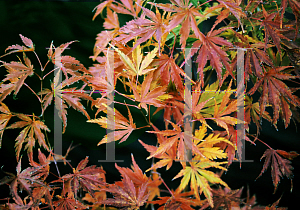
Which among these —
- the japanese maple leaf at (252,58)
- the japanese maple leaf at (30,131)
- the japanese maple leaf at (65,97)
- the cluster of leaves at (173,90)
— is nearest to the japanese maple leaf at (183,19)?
the cluster of leaves at (173,90)

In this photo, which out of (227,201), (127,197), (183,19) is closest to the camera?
(183,19)

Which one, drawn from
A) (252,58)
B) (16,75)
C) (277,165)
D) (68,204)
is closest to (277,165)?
(277,165)

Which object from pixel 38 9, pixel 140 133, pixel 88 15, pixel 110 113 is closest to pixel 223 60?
pixel 110 113

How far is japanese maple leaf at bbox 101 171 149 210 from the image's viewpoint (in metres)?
0.55

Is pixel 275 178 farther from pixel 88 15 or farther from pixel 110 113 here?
pixel 88 15

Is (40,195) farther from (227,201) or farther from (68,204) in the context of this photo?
(227,201)

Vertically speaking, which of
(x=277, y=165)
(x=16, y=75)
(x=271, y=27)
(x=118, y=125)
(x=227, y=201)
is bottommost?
(x=227, y=201)

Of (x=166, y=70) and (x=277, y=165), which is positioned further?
(x=277, y=165)

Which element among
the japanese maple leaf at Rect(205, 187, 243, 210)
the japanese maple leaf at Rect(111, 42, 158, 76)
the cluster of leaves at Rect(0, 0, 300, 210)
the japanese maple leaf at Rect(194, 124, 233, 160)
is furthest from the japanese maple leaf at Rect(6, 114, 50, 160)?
the japanese maple leaf at Rect(205, 187, 243, 210)

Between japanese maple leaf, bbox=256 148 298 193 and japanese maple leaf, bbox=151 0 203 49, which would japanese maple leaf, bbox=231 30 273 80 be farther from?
japanese maple leaf, bbox=256 148 298 193

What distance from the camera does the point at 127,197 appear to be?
0.57 metres

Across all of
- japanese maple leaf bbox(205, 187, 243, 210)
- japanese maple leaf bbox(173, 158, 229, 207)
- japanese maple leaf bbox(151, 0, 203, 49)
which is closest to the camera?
japanese maple leaf bbox(151, 0, 203, 49)

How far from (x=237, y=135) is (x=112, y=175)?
708 mm

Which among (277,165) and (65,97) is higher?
(65,97)
